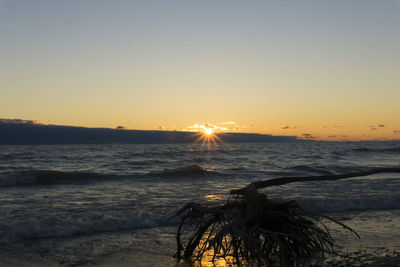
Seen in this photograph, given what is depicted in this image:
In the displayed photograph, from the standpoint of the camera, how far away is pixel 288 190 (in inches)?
542

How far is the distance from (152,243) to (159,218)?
201 cm

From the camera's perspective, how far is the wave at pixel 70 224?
23.2 ft

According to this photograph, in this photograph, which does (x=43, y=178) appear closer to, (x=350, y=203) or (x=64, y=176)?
(x=64, y=176)

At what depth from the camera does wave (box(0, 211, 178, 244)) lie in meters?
7.08

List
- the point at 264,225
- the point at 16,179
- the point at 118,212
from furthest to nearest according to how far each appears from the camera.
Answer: the point at 16,179 < the point at 118,212 < the point at 264,225

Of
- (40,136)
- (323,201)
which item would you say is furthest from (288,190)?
(40,136)

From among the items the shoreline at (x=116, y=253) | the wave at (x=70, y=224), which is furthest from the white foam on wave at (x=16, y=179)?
the shoreline at (x=116, y=253)

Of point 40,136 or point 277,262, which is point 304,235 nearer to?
point 277,262

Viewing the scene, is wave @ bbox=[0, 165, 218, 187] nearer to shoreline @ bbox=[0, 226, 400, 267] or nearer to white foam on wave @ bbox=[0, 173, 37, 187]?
white foam on wave @ bbox=[0, 173, 37, 187]

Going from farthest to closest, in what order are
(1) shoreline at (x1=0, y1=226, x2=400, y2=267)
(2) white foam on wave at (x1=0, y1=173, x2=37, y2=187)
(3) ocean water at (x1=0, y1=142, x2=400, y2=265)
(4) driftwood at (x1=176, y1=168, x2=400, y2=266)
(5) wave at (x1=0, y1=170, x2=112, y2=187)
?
(5) wave at (x1=0, y1=170, x2=112, y2=187) → (2) white foam on wave at (x1=0, y1=173, x2=37, y2=187) → (3) ocean water at (x1=0, y1=142, x2=400, y2=265) → (1) shoreline at (x1=0, y1=226, x2=400, y2=267) → (4) driftwood at (x1=176, y1=168, x2=400, y2=266)

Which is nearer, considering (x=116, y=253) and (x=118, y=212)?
(x=116, y=253)

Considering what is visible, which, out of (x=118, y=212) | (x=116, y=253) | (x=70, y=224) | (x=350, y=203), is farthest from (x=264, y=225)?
(x=350, y=203)

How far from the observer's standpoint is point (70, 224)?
764 cm

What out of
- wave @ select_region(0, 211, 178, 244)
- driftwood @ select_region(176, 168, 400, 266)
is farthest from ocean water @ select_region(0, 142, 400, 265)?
driftwood @ select_region(176, 168, 400, 266)
